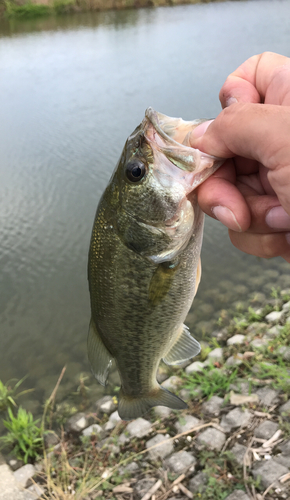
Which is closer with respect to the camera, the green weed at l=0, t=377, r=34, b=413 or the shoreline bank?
the shoreline bank

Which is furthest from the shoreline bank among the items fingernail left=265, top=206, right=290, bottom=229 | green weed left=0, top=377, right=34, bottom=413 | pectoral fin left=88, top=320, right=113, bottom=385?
fingernail left=265, top=206, right=290, bottom=229

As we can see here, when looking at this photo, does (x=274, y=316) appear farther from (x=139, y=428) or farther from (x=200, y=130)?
(x=200, y=130)

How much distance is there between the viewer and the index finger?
1443mm

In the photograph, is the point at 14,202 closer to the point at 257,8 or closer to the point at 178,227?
the point at 178,227

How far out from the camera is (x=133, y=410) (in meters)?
1.87

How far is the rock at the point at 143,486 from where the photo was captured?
2.55 metres

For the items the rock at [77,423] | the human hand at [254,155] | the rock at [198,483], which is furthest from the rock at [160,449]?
the human hand at [254,155]

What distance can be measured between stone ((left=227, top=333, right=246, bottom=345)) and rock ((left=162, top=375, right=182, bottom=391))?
2.38ft

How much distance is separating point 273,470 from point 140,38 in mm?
14866

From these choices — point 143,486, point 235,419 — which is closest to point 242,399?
point 235,419

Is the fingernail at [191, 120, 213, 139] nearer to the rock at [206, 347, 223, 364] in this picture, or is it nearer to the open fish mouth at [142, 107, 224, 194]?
the open fish mouth at [142, 107, 224, 194]

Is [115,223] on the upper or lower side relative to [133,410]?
upper

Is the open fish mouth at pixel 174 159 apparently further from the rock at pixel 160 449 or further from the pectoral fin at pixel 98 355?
the rock at pixel 160 449

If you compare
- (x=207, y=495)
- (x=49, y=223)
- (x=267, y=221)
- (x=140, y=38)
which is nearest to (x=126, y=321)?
(x=267, y=221)
